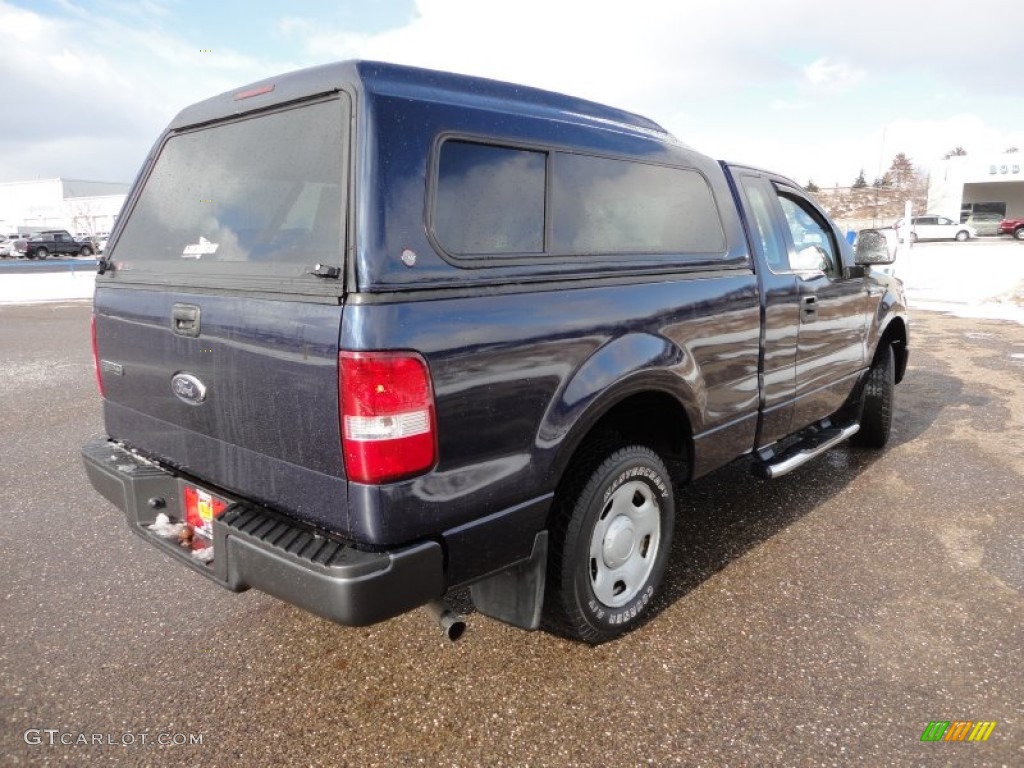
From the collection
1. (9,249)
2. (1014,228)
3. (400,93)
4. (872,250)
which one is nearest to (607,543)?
(400,93)

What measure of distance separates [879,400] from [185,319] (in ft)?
15.2

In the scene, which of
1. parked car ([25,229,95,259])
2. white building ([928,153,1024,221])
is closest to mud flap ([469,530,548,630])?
parked car ([25,229,95,259])

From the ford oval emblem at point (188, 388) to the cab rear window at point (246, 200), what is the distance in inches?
14.9

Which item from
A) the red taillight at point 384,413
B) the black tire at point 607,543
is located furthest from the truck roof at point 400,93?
the black tire at point 607,543

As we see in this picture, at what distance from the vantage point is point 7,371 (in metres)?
7.94

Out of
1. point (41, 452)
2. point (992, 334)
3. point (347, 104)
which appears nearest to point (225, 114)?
point (347, 104)

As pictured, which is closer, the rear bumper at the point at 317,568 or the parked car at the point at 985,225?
the rear bumper at the point at 317,568

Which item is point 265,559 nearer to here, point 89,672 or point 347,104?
point 89,672

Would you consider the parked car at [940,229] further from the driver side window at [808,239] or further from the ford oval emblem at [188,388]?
the ford oval emblem at [188,388]

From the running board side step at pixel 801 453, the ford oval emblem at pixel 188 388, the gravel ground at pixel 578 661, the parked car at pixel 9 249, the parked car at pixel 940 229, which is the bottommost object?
the gravel ground at pixel 578 661

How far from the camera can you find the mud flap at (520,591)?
95.0 inches

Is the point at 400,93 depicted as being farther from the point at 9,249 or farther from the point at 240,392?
the point at 9,249

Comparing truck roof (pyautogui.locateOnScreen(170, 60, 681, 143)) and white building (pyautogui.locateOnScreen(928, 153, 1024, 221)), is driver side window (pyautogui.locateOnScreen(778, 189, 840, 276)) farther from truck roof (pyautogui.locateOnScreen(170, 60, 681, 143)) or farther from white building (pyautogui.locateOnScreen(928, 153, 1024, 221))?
white building (pyautogui.locateOnScreen(928, 153, 1024, 221))

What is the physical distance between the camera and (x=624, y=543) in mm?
2766
